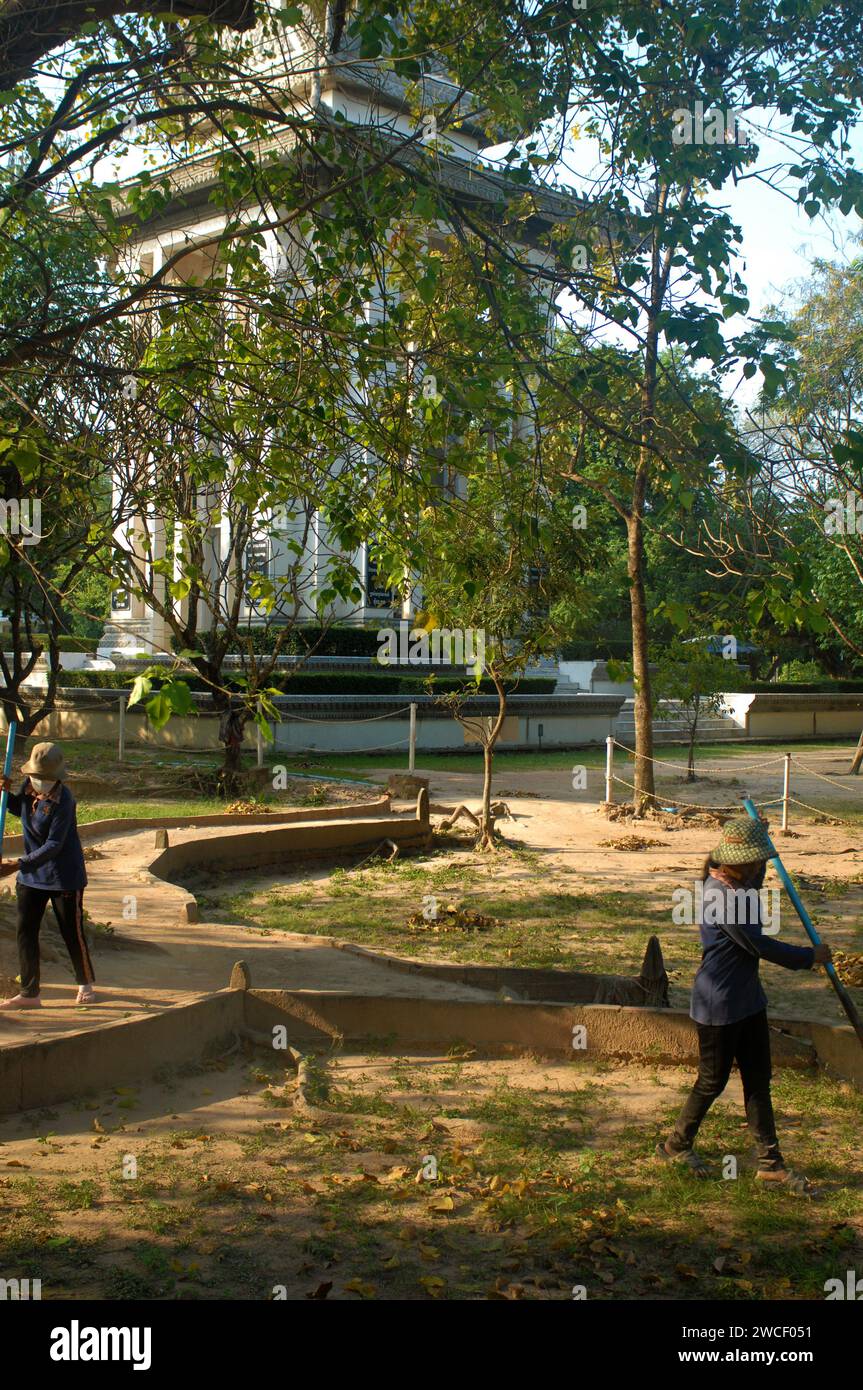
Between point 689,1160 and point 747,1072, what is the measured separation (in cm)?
47

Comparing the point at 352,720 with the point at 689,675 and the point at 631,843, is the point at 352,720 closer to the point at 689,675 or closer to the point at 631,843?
the point at 689,675

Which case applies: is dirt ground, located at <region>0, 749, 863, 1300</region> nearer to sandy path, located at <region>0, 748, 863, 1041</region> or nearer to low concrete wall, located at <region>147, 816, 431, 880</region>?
sandy path, located at <region>0, 748, 863, 1041</region>

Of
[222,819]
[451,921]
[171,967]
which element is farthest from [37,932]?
[222,819]

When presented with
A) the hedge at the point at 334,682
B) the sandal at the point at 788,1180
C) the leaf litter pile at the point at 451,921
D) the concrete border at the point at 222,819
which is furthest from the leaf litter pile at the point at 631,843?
the sandal at the point at 788,1180

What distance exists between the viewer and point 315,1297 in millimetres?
4195

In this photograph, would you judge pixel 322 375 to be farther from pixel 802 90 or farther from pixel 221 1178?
pixel 221 1178

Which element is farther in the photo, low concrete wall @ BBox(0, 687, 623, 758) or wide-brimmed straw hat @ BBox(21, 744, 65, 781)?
low concrete wall @ BBox(0, 687, 623, 758)

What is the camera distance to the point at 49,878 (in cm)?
720

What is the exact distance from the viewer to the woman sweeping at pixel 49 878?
282 inches

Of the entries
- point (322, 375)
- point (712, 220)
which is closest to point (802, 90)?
point (712, 220)

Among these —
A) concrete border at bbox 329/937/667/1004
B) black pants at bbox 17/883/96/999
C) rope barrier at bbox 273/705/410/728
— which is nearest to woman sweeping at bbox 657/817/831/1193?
concrete border at bbox 329/937/667/1004

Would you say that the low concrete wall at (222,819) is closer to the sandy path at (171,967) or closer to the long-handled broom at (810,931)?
the sandy path at (171,967)

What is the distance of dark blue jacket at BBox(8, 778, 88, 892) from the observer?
7195 mm

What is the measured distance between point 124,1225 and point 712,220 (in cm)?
595
